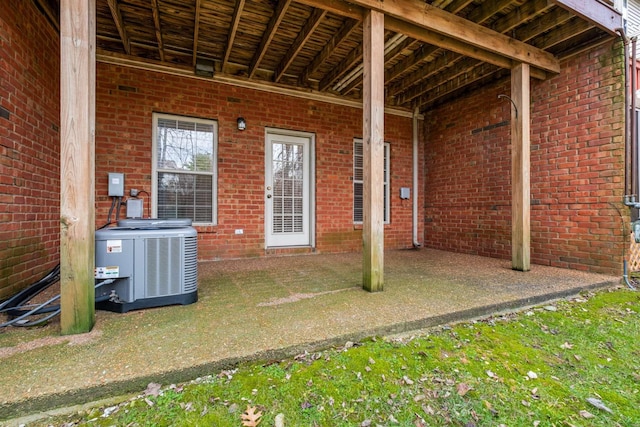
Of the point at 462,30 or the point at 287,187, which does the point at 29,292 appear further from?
the point at 462,30

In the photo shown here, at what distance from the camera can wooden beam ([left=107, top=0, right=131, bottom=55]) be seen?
289 cm

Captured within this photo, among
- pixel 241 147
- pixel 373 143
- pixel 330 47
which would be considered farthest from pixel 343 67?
pixel 373 143

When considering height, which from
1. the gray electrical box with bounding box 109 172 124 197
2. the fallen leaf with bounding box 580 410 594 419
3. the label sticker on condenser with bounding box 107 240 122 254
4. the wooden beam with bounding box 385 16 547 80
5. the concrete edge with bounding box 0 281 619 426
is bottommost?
the fallen leaf with bounding box 580 410 594 419

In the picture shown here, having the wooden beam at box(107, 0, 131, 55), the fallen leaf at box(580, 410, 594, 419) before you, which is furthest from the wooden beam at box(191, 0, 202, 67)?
the fallen leaf at box(580, 410, 594, 419)

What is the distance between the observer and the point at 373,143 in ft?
8.60

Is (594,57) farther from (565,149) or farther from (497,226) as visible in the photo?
(497,226)

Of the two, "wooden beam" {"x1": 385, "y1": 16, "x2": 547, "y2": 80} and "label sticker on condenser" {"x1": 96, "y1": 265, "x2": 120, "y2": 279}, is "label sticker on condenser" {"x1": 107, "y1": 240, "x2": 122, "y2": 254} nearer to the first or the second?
"label sticker on condenser" {"x1": 96, "y1": 265, "x2": 120, "y2": 279}

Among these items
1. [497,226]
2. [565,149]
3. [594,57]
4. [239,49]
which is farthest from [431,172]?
[239,49]

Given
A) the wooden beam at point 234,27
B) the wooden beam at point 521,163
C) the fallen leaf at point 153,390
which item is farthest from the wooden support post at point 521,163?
the fallen leaf at point 153,390

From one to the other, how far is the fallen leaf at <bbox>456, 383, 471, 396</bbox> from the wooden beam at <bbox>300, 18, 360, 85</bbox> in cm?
346

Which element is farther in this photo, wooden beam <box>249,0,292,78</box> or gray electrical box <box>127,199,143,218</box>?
gray electrical box <box>127,199,143,218</box>

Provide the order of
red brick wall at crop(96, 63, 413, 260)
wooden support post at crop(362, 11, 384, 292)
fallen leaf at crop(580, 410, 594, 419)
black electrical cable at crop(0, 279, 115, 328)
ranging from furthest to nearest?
1. red brick wall at crop(96, 63, 413, 260)
2. wooden support post at crop(362, 11, 384, 292)
3. black electrical cable at crop(0, 279, 115, 328)
4. fallen leaf at crop(580, 410, 594, 419)

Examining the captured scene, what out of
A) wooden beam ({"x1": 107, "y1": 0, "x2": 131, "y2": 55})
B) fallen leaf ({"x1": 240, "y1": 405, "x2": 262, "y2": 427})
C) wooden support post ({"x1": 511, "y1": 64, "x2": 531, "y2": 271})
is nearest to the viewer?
fallen leaf ({"x1": 240, "y1": 405, "x2": 262, "y2": 427})

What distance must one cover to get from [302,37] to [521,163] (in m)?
3.08
